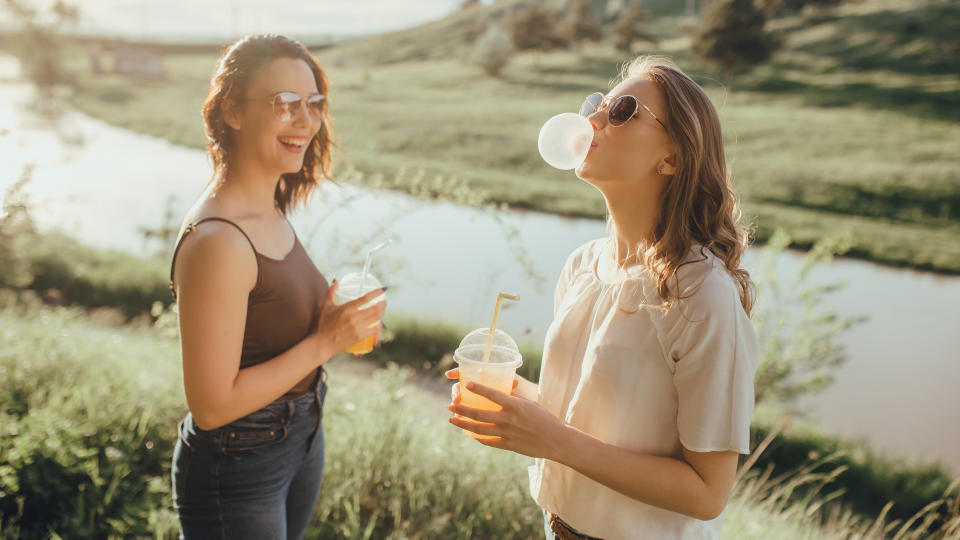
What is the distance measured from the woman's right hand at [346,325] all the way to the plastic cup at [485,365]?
1.14 feet

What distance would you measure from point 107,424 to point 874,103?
40.2m

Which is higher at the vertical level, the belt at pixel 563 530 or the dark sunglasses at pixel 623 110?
the dark sunglasses at pixel 623 110

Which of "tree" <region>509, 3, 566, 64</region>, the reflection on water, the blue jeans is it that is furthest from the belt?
"tree" <region>509, 3, 566, 64</region>

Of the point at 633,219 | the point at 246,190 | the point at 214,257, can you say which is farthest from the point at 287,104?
the point at 633,219

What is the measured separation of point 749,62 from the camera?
108ft

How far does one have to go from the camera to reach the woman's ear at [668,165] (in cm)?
149

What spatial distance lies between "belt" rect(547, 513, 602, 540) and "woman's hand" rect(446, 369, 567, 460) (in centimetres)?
31

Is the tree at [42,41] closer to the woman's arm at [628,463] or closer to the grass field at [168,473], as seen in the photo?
the grass field at [168,473]

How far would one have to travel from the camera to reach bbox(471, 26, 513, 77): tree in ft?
148

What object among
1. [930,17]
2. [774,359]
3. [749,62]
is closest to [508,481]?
[774,359]

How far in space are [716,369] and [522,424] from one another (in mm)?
432

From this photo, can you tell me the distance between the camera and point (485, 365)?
1509mm

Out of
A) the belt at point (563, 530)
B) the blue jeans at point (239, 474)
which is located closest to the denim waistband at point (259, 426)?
the blue jeans at point (239, 474)

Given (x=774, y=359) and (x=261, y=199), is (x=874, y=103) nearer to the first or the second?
(x=774, y=359)
